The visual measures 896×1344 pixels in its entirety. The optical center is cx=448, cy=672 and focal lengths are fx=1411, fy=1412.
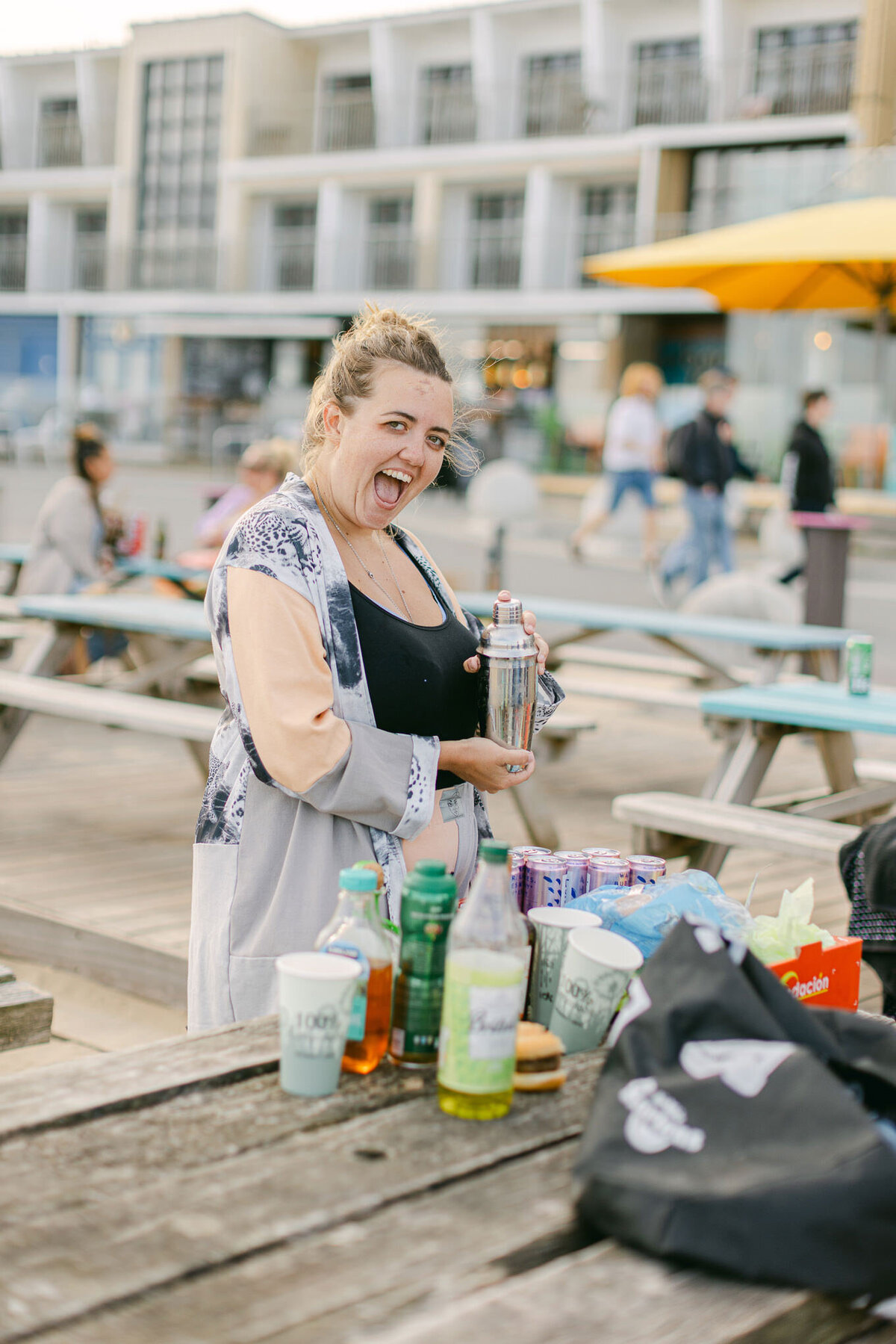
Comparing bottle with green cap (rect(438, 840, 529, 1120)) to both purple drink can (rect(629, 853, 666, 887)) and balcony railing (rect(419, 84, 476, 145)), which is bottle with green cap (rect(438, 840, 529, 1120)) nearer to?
purple drink can (rect(629, 853, 666, 887))

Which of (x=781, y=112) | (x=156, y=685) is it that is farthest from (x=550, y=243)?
(x=156, y=685)

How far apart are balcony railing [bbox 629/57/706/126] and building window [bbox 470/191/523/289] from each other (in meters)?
3.34

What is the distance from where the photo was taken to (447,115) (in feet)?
112

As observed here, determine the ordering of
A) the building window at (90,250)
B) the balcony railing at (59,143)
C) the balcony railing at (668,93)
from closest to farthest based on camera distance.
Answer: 1. the balcony railing at (668,93)
2. the building window at (90,250)
3. the balcony railing at (59,143)

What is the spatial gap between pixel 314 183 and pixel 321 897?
35.5m

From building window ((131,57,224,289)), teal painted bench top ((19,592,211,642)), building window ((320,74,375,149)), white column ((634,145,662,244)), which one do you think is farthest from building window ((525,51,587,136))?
teal painted bench top ((19,592,211,642))

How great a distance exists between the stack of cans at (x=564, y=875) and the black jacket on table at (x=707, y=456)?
8590mm

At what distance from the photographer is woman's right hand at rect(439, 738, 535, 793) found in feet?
7.26

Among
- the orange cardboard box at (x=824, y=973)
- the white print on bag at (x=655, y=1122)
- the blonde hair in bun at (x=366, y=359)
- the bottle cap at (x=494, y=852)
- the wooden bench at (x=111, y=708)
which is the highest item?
the blonde hair in bun at (x=366, y=359)

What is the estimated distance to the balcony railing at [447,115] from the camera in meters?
33.6

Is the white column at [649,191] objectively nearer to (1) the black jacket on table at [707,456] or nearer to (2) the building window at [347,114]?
(2) the building window at [347,114]

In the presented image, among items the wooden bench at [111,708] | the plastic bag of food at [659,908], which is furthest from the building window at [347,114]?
the plastic bag of food at [659,908]

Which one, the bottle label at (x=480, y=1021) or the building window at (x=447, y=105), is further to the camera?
the building window at (x=447, y=105)

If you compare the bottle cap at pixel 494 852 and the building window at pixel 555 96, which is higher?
the building window at pixel 555 96
